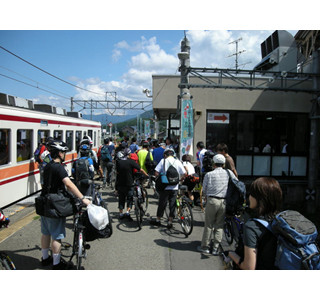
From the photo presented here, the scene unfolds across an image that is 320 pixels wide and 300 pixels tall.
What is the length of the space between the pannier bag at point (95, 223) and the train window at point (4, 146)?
14.5ft

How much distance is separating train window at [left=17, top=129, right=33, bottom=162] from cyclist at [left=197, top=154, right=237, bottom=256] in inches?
220

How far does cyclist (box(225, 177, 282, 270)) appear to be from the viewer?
6.56 feet

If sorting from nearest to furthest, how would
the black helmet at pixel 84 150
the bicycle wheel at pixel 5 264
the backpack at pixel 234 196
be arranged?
the bicycle wheel at pixel 5 264, the backpack at pixel 234 196, the black helmet at pixel 84 150

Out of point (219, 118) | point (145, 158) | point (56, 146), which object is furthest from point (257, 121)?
point (56, 146)

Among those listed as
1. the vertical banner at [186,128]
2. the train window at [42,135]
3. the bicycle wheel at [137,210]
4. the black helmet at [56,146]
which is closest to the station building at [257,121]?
the vertical banner at [186,128]

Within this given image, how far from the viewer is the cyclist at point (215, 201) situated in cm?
414

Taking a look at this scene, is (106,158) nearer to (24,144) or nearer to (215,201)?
(24,144)

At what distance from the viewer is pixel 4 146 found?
257 inches

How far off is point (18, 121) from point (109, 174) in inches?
132

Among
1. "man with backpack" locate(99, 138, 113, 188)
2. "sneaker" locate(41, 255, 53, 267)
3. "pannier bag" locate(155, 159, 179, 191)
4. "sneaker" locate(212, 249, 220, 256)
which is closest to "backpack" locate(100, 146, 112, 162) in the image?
"man with backpack" locate(99, 138, 113, 188)

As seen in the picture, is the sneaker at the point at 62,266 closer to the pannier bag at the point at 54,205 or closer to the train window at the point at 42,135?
the pannier bag at the point at 54,205

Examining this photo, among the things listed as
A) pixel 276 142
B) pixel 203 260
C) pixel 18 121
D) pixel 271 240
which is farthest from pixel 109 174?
pixel 276 142

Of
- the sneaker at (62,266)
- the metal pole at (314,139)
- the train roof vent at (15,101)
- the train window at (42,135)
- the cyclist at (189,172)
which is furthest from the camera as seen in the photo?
the metal pole at (314,139)

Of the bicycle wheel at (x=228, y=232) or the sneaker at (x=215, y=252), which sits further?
the bicycle wheel at (x=228, y=232)
